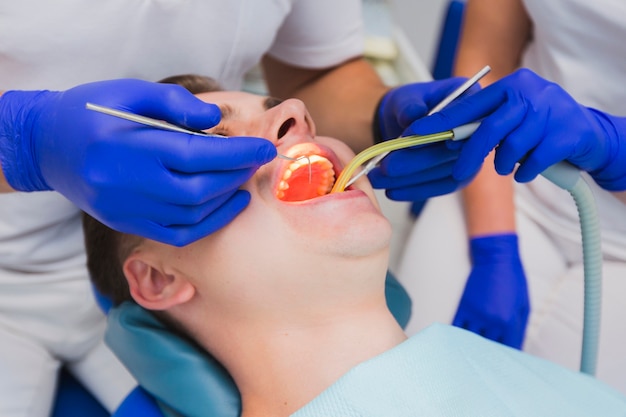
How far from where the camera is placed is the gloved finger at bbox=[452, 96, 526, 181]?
1.02 m

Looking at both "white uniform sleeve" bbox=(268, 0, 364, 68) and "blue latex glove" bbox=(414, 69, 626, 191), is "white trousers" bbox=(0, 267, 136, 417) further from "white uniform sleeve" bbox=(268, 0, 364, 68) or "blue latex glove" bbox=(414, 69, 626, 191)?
"blue latex glove" bbox=(414, 69, 626, 191)

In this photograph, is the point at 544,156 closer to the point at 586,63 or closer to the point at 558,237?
the point at 586,63

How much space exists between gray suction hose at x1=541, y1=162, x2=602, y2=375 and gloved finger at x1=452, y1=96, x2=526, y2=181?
0.12 metres

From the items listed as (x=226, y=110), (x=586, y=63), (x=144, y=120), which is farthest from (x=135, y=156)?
(x=586, y=63)

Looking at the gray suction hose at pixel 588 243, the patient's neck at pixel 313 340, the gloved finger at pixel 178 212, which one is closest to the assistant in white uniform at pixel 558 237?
the gray suction hose at pixel 588 243

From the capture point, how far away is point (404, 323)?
132 centimetres

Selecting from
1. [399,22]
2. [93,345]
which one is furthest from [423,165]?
[399,22]

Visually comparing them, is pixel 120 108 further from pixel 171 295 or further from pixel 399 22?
pixel 399 22

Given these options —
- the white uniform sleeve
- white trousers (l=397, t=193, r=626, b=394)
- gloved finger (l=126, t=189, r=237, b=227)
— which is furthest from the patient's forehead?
white trousers (l=397, t=193, r=626, b=394)

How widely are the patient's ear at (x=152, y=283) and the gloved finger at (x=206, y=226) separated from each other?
5.6 inches

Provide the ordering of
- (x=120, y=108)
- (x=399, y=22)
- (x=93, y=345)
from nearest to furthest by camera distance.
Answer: (x=120, y=108)
(x=93, y=345)
(x=399, y=22)

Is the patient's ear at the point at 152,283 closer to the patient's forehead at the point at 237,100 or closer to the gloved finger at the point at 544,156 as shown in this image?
the patient's forehead at the point at 237,100

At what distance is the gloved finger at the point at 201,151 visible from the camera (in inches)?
33.5

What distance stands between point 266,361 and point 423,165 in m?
0.49
